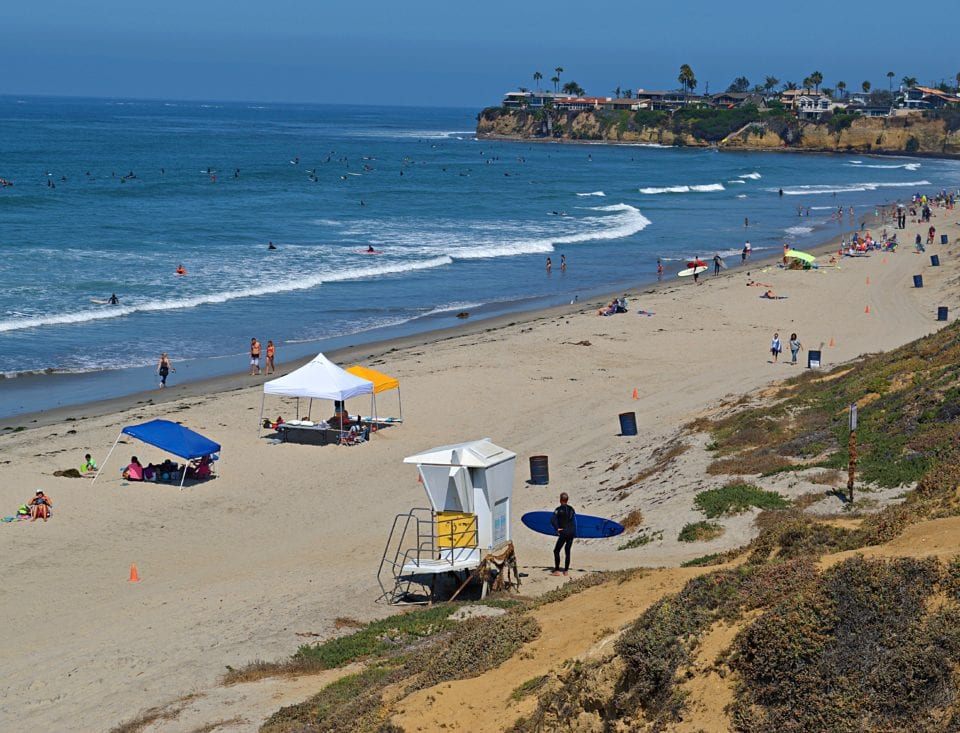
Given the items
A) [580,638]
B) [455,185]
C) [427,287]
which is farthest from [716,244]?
[580,638]

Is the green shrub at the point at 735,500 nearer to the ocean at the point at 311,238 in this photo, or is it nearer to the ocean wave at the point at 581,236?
the ocean at the point at 311,238

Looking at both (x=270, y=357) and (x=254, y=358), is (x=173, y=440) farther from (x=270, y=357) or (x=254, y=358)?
(x=254, y=358)

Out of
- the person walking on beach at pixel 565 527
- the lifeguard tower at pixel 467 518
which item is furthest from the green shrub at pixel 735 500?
the lifeguard tower at pixel 467 518

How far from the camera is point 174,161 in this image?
332 feet

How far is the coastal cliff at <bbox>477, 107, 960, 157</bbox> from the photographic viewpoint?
495 feet

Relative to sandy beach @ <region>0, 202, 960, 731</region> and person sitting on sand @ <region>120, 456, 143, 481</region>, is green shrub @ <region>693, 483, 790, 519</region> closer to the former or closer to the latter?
sandy beach @ <region>0, 202, 960, 731</region>

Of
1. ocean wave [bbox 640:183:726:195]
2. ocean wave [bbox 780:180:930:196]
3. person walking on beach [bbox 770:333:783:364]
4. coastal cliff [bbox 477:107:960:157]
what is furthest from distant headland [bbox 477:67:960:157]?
person walking on beach [bbox 770:333:783:364]

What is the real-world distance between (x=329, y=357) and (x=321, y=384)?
323 inches

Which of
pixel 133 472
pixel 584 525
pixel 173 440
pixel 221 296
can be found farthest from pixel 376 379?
pixel 221 296

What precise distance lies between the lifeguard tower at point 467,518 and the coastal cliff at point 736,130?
147m

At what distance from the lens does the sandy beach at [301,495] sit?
494 inches

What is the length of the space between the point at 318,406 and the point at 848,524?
16.7 m

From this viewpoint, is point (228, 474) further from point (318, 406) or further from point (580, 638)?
point (580, 638)

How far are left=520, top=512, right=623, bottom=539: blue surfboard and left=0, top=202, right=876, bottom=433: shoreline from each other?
1210 centimetres
